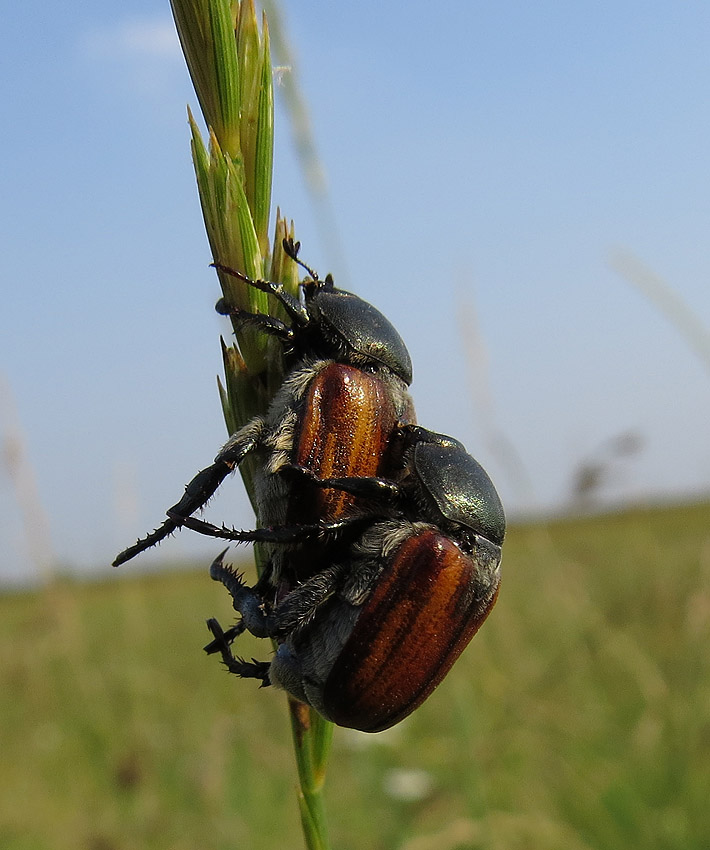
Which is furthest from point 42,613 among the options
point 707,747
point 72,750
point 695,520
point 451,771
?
point 695,520


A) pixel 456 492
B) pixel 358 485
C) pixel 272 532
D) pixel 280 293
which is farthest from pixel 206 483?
pixel 456 492

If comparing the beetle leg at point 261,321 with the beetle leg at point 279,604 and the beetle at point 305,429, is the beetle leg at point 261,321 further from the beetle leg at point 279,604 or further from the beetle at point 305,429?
the beetle leg at point 279,604

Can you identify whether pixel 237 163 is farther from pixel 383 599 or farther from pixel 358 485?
pixel 383 599

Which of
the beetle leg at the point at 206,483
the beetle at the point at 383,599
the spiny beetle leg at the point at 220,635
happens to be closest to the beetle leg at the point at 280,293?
the beetle leg at the point at 206,483

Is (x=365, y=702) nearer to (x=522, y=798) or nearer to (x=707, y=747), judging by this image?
(x=522, y=798)

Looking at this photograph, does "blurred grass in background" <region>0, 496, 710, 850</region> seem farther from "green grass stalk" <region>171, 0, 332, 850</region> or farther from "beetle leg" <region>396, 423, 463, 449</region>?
"green grass stalk" <region>171, 0, 332, 850</region>

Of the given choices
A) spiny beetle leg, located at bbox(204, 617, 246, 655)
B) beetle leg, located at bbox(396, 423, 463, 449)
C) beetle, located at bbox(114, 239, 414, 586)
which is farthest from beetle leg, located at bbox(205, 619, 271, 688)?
beetle leg, located at bbox(396, 423, 463, 449)
